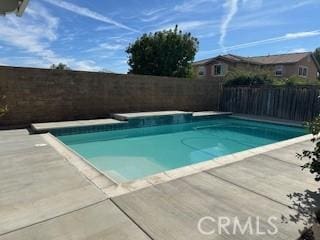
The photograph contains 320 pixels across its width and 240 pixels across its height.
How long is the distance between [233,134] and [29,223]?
8.25m

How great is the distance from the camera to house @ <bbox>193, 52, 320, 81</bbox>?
80.4 feet

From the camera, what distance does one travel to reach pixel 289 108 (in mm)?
11562

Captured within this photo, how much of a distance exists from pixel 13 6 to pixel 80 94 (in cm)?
727

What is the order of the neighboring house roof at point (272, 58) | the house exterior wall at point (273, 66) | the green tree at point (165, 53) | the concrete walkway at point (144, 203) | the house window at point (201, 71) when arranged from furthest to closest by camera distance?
Answer: the house window at point (201, 71) < the neighboring house roof at point (272, 58) < the house exterior wall at point (273, 66) < the green tree at point (165, 53) < the concrete walkway at point (144, 203)

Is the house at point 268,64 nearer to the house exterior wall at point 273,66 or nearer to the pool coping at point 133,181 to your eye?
the house exterior wall at point 273,66

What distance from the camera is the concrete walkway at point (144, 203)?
2.27 m

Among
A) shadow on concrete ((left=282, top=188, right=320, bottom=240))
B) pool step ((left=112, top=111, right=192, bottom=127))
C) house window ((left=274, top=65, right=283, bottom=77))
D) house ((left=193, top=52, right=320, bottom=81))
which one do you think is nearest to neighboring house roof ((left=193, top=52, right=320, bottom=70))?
house ((left=193, top=52, right=320, bottom=81))

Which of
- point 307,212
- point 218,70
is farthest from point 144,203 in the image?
point 218,70

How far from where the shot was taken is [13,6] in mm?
2385

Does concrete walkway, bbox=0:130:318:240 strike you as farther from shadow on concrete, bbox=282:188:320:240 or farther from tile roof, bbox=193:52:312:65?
tile roof, bbox=193:52:312:65

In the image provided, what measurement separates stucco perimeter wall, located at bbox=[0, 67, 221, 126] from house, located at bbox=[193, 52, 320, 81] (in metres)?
12.6

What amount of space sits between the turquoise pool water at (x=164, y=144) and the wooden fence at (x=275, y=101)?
1.75 m

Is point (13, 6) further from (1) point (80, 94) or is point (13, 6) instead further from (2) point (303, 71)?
(2) point (303, 71)

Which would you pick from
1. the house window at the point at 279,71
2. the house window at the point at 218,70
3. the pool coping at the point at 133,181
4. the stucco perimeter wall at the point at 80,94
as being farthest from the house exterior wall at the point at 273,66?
the pool coping at the point at 133,181
